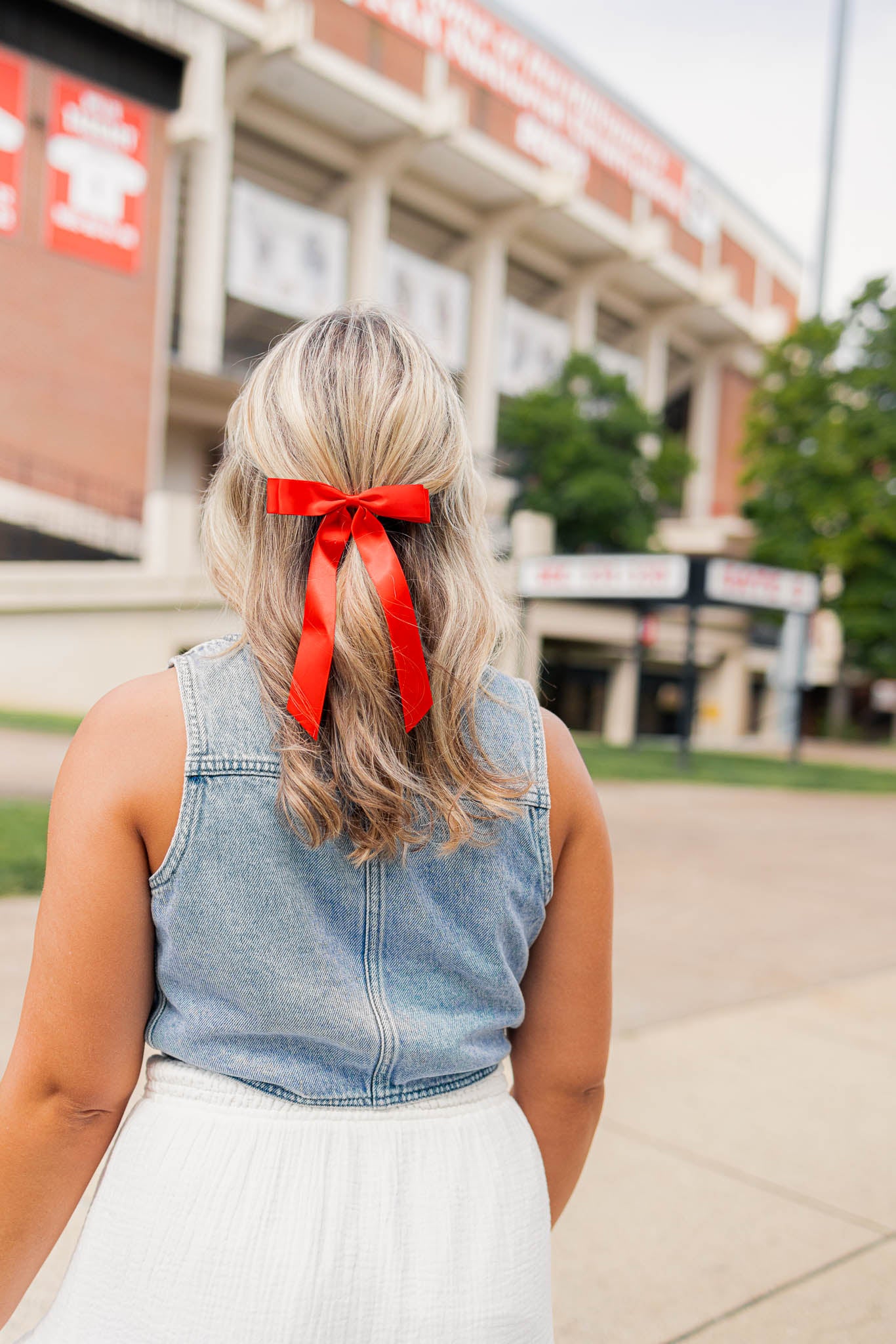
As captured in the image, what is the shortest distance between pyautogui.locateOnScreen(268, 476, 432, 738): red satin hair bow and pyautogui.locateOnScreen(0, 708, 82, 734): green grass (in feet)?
43.3

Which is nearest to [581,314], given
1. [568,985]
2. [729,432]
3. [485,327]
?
[485,327]

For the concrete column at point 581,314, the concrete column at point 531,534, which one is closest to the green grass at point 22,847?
the concrete column at point 531,534

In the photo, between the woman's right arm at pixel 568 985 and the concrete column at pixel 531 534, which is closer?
the woman's right arm at pixel 568 985

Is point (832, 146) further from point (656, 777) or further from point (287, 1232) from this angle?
point (287, 1232)

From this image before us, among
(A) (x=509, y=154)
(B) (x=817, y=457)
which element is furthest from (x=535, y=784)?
(A) (x=509, y=154)

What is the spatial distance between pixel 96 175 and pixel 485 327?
13423 mm

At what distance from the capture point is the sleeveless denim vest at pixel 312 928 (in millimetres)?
1108

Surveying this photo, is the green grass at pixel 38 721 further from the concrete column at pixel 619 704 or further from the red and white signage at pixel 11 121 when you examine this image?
the concrete column at pixel 619 704

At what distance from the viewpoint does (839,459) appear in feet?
82.5

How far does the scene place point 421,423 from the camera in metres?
1.13

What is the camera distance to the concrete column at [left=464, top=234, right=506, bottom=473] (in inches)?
1261

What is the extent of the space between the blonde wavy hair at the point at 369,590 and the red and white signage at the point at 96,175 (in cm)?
2213

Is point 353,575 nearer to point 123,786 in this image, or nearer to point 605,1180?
point 123,786

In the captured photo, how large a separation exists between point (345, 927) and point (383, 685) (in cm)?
26
